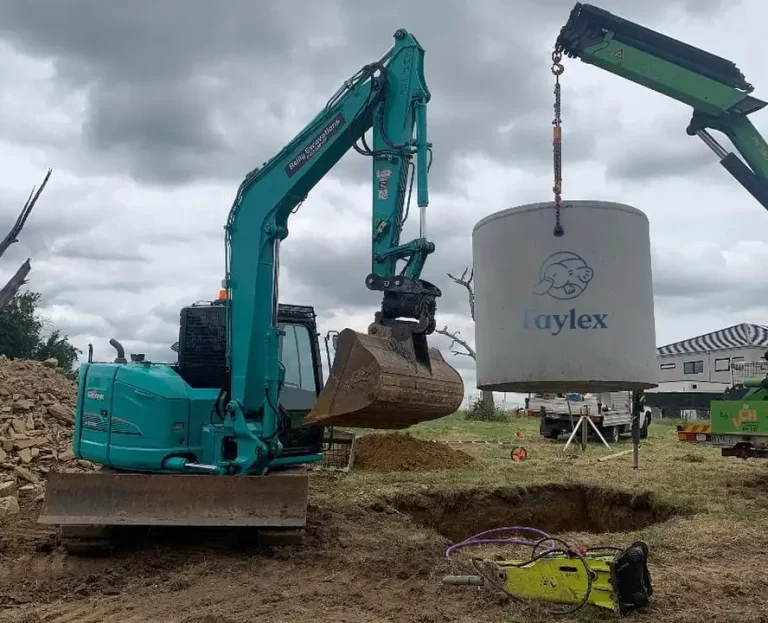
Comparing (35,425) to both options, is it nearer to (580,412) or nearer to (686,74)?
(686,74)

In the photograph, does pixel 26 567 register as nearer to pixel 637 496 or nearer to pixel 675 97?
pixel 637 496

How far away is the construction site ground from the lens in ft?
16.7

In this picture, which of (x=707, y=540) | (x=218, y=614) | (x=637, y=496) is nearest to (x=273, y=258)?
(x=218, y=614)

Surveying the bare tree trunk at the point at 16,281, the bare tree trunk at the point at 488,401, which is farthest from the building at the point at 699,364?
the bare tree trunk at the point at 16,281

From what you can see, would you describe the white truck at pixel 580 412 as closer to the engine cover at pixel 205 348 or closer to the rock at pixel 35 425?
the rock at pixel 35 425

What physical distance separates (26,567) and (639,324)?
5396 millimetres

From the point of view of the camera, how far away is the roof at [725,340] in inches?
1501

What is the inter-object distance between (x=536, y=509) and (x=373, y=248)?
5.33 m

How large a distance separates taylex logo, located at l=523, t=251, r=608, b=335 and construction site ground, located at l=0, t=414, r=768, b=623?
1.90 m

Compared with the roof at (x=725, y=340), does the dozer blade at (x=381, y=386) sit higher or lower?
lower

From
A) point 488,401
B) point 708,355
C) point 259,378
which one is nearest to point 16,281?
point 259,378

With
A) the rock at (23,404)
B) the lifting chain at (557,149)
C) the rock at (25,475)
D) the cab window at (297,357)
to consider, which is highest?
the lifting chain at (557,149)

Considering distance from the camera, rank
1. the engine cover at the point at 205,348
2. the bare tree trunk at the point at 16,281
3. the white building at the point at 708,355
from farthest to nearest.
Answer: the white building at the point at 708,355
the bare tree trunk at the point at 16,281
the engine cover at the point at 205,348

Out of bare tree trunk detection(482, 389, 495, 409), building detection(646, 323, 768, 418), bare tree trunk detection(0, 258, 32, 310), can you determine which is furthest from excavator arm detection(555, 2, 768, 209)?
building detection(646, 323, 768, 418)
